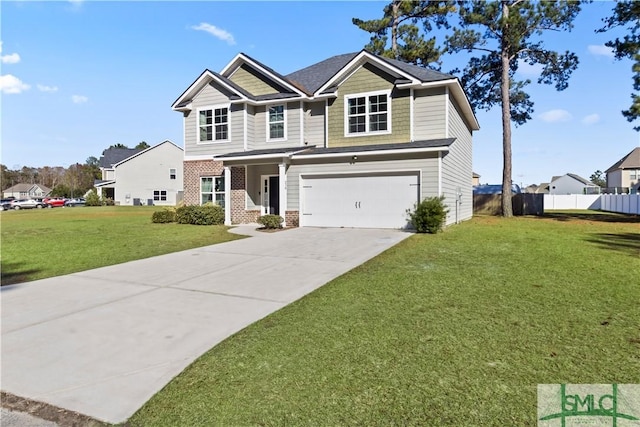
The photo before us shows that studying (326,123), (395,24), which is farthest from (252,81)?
(395,24)

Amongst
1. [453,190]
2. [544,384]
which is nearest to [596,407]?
[544,384]

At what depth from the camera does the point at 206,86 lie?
18.7 m

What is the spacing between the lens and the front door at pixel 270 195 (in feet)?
60.5

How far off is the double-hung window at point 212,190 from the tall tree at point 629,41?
21.0 metres

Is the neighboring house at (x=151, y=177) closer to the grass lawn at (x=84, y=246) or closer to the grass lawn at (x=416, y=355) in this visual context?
the grass lawn at (x=84, y=246)

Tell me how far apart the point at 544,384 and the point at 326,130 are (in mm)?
14965

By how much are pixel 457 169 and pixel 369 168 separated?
18.3 ft

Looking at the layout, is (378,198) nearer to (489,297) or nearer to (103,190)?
(489,297)

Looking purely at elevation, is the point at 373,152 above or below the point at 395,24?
below

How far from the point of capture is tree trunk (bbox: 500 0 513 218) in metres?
23.1

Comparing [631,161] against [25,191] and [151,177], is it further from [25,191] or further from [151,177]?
[25,191]

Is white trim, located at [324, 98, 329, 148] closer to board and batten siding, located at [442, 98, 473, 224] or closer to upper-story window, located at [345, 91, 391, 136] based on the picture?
upper-story window, located at [345, 91, 391, 136]

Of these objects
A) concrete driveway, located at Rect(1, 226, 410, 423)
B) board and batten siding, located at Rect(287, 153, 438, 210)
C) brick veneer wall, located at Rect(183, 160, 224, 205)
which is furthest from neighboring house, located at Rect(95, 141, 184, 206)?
concrete driveway, located at Rect(1, 226, 410, 423)

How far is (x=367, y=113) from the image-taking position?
16.1m
